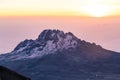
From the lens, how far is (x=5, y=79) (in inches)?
1853

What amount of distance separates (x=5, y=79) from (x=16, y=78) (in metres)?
1.67

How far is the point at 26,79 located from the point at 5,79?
2728mm

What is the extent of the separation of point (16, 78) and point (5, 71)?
115 centimetres

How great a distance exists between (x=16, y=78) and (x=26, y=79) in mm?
1101

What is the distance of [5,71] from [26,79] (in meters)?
2.17

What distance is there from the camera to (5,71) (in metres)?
48.1

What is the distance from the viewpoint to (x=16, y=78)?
4853 cm
